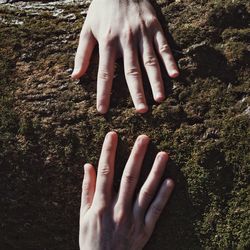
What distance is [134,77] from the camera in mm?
2834

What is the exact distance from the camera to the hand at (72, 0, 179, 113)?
283cm

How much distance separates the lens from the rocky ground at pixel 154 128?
2.79 meters

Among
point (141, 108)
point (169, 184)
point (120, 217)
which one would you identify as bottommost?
point (120, 217)

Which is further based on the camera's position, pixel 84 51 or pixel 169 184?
pixel 84 51

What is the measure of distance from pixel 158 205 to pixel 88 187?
1.14ft

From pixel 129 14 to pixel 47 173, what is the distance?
2.89 feet

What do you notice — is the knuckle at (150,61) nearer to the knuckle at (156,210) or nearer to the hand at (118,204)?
the hand at (118,204)

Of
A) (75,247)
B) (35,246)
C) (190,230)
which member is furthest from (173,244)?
(35,246)

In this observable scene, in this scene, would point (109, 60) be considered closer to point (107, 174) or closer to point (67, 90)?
point (67, 90)

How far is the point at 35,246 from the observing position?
3148 millimetres

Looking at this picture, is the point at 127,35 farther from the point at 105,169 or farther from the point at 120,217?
the point at 120,217

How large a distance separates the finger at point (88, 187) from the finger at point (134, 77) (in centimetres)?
37

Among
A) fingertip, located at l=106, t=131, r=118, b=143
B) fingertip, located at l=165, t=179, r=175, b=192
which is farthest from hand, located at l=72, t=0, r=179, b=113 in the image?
fingertip, located at l=165, t=179, r=175, b=192

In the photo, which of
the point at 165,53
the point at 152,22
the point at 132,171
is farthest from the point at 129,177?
the point at 152,22
